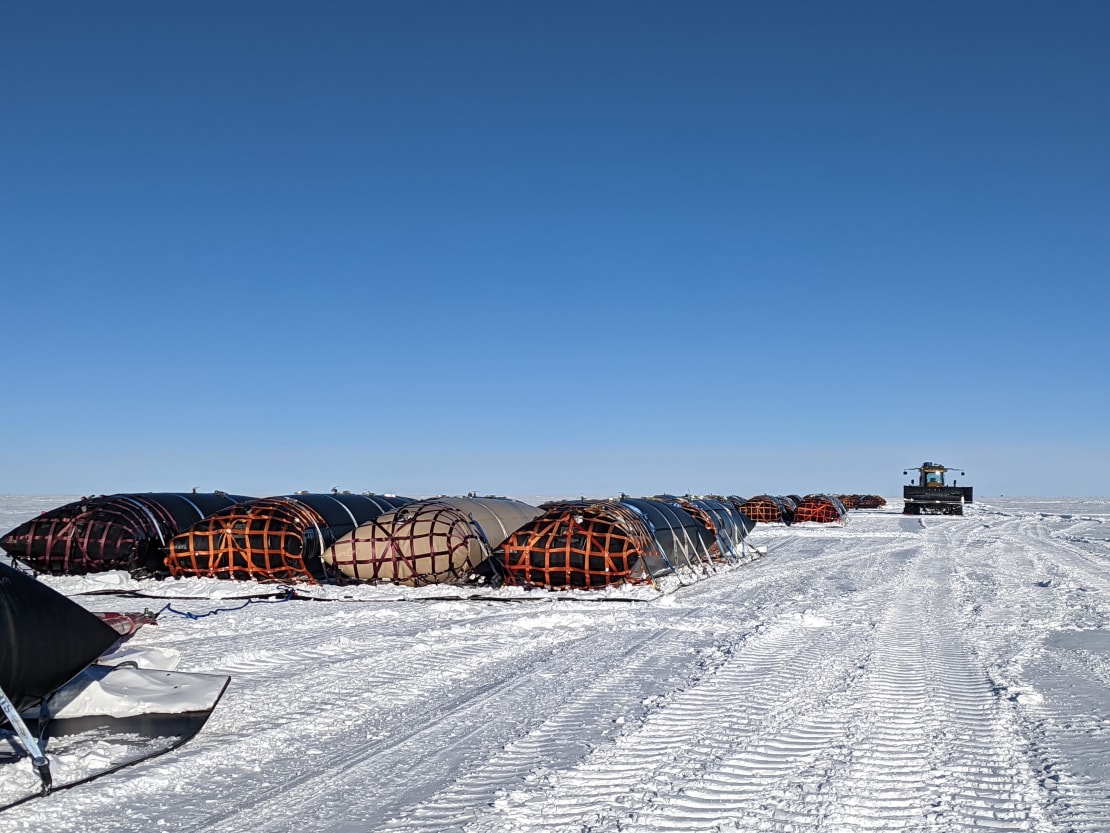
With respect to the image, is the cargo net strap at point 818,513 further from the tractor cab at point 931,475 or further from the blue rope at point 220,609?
the blue rope at point 220,609

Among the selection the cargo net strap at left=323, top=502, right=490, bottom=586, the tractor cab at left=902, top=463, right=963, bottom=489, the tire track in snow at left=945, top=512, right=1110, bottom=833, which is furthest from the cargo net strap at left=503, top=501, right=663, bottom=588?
the tractor cab at left=902, top=463, right=963, bottom=489

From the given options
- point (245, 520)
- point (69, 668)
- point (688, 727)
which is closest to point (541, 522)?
point (245, 520)

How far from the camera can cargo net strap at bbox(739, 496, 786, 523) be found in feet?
157

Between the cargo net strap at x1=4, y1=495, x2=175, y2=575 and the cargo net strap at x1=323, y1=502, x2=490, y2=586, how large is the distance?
448cm

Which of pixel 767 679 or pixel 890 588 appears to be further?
pixel 890 588

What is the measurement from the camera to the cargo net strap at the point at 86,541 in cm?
1852

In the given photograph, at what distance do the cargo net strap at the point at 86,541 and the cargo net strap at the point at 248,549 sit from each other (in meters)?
1.00

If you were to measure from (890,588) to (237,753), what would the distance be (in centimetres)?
1361

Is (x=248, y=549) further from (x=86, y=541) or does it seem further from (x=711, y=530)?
(x=711, y=530)

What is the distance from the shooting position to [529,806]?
17.4 feet

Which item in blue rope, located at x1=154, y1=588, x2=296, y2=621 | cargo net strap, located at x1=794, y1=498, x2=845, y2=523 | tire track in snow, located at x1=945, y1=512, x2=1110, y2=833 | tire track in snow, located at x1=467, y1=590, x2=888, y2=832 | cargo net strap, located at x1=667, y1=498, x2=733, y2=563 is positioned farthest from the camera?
cargo net strap, located at x1=794, y1=498, x2=845, y2=523

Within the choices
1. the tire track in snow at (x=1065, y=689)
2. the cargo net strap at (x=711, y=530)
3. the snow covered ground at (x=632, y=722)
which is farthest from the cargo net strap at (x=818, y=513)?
the snow covered ground at (x=632, y=722)

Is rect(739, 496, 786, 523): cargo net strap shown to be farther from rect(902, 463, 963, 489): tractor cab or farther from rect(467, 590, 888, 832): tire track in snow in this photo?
rect(467, 590, 888, 832): tire track in snow

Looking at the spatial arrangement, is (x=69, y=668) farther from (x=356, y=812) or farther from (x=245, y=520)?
(x=245, y=520)
